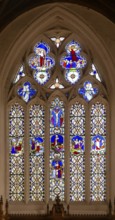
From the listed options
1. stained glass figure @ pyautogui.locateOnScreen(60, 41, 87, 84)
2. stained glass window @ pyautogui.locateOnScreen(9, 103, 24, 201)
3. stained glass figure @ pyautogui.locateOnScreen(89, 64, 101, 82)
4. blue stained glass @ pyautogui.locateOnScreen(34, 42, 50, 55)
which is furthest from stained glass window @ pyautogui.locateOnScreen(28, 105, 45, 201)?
stained glass figure @ pyautogui.locateOnScreen(89, 64, 101, 82)

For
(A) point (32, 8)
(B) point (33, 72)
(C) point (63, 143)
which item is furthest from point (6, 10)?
(C) point (63, 143)

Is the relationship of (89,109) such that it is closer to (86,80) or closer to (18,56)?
(86,80)

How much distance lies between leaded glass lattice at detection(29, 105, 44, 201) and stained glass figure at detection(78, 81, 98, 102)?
40.5 inches

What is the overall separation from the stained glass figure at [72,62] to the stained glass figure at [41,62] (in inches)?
13.1

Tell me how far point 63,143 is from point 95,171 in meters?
0.99

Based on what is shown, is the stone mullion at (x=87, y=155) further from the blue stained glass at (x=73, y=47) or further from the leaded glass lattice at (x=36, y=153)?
the blue stained glass at (x=73, y=47)

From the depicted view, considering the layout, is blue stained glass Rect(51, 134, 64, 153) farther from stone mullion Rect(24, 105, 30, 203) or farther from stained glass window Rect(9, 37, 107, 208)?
stone mullion Rect(24, 105, 30, 203)

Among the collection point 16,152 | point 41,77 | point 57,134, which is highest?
point 41,77

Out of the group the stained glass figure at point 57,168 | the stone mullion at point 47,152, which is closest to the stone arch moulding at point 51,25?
the stone mullion at point 47,152

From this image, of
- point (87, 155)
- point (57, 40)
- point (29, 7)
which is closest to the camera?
point (29, 7)

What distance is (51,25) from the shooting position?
18828 mm

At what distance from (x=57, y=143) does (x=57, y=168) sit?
58 centimetres

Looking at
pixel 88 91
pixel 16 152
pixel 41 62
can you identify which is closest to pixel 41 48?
pixel 41 62

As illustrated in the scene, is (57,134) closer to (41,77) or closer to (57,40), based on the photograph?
(41,77)
